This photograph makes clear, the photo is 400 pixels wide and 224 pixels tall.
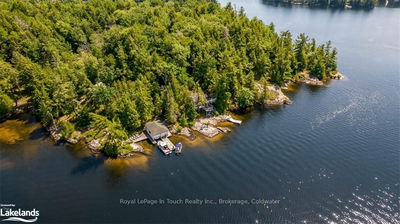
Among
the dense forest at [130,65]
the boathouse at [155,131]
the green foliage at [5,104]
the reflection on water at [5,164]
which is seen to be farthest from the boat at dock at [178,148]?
the green foliage at [5,104]

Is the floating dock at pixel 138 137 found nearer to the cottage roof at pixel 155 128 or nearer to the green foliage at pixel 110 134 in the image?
the cottage roof at pixel 155 128

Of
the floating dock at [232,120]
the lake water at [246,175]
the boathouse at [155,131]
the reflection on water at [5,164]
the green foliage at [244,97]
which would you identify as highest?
the green foliage at [244,97]

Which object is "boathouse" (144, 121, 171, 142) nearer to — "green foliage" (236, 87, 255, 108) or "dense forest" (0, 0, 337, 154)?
"dense forest" (0, 0, 337, 154)

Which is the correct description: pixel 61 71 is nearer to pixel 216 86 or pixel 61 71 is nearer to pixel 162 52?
pixel 162 52

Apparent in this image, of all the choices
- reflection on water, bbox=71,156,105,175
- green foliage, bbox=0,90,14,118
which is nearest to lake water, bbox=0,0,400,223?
reflection on water, bbox=71,156,105,175

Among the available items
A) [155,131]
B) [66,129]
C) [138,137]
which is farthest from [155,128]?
[66,129]
